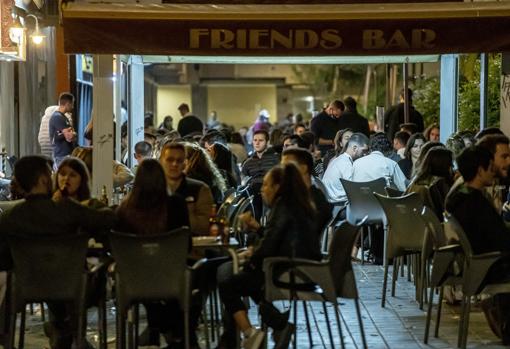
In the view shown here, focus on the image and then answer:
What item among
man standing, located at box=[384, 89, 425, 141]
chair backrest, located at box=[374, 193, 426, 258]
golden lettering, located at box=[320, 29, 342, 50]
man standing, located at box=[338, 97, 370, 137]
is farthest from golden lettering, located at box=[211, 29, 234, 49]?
man standing, located at box=[384, 89, 425, 141]

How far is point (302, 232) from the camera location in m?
8.64

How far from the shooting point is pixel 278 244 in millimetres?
8609

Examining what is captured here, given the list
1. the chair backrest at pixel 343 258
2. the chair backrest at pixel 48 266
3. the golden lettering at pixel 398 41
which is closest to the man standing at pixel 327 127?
the golden lettering at pixel 398 41

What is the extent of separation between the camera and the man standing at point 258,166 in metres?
14.6

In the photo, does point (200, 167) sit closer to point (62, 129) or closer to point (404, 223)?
point (404, 223)

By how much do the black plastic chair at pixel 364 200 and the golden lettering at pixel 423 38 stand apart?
2.88 m

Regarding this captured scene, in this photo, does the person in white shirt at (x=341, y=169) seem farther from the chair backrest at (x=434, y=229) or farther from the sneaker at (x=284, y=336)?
the sneaker at (x=284, y=336)

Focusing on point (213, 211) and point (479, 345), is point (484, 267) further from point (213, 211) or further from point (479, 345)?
point (213, 211)

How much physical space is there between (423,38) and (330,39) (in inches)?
35.8

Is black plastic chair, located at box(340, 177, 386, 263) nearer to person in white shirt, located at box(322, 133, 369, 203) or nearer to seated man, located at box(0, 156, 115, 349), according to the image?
person in white shirt, located at box(322, 133, 369, 203)

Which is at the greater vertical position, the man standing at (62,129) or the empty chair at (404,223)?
the man standing at (62,129)

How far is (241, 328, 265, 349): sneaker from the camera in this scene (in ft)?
27.9

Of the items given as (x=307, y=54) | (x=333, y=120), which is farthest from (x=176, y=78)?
(x=307, y=54)

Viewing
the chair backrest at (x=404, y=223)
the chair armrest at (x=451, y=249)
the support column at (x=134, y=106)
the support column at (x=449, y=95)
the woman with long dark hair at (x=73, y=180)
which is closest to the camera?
the woman with long dark hair at (x=73, y=180)
